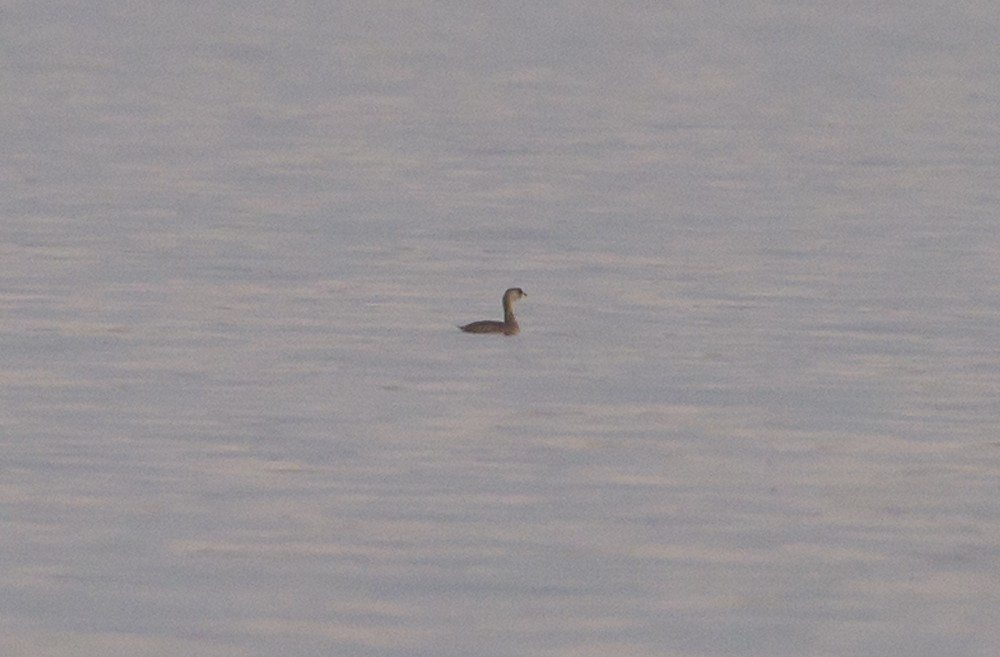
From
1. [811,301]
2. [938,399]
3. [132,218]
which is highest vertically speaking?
[132,218]

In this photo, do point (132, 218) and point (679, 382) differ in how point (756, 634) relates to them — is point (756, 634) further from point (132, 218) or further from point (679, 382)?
point (132, 218)

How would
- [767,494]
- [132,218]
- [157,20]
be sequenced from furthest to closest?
[157,20], [132,218], [767,494]

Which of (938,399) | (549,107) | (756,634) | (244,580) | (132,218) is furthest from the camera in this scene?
(549,107)

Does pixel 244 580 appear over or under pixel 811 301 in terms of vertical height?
under

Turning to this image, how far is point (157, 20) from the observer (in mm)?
115312

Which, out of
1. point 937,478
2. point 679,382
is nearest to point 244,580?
point 937,478

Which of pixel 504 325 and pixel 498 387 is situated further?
pixel 504 325

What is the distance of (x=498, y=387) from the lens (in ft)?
90.0

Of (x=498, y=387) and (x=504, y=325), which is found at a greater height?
(x=504, y=325)

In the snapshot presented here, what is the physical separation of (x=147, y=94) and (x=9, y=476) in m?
51.5

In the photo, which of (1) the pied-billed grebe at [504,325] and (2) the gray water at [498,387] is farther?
(1) the pied-billed grebe at [504,325]

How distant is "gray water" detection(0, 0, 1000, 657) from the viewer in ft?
59.2

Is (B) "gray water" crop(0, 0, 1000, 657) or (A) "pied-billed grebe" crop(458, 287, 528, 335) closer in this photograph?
(B) "gray water" crop(0, 0, 1000, 657)

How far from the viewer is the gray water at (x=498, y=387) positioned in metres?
18.0
